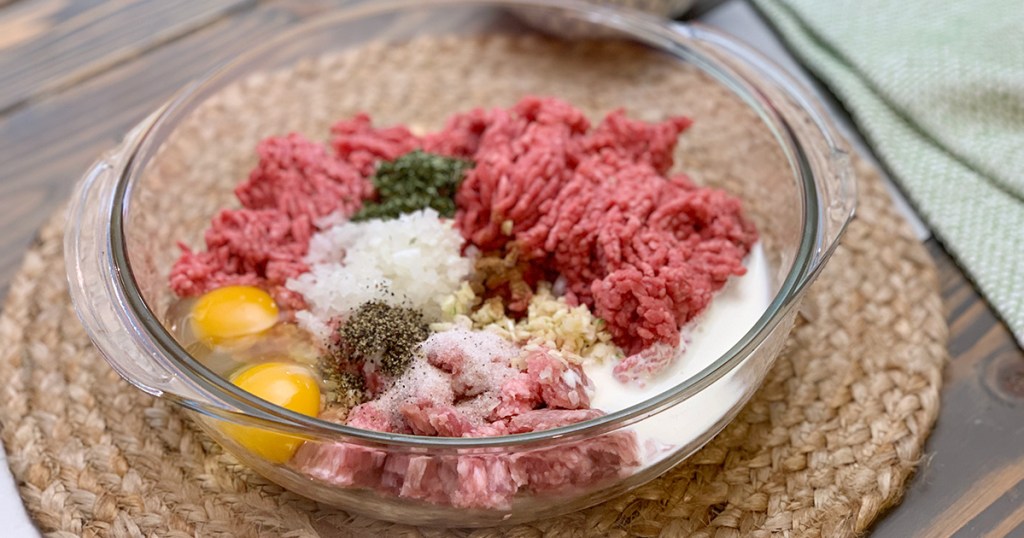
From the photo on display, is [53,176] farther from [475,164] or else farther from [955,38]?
[955,38]

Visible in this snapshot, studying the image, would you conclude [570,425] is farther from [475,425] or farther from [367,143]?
[367,143]

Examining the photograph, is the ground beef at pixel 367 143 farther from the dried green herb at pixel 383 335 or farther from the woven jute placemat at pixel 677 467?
the woven jute placemat at pixel 677 467

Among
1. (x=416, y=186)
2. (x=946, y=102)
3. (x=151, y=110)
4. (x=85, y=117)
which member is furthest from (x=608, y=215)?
(x=85, y=117)

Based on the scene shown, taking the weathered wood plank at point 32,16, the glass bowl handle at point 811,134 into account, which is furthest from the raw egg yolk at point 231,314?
the weathered wood plank at point 32,16

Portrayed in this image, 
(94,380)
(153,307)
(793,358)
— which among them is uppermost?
(153,307)

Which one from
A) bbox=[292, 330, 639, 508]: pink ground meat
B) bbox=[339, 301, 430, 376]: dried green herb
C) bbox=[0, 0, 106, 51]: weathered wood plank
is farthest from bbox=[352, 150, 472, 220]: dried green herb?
bbox=[0, 0, 106, 51]: weathered wood plank

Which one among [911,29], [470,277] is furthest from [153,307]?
[911,29]

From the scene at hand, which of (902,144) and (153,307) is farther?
(902,144)
